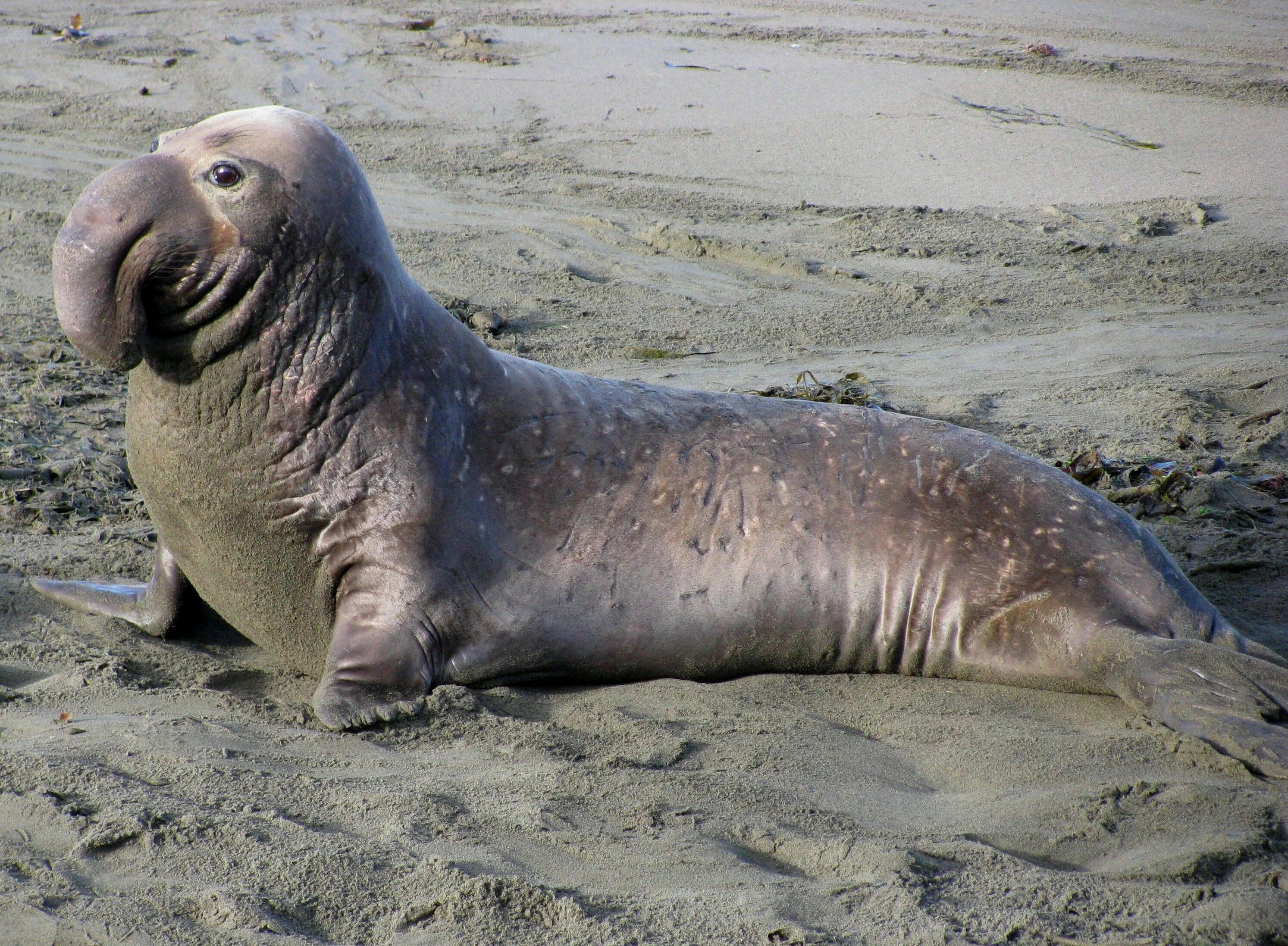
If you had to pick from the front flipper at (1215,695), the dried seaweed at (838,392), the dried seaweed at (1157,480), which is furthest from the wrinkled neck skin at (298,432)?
the dried seaweed at (1157,480)

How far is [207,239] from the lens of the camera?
138 inches

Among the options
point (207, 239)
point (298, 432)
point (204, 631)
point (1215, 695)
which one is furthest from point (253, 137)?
point (1215, 695)

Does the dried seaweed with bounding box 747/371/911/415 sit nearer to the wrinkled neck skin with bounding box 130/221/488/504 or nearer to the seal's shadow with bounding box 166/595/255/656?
the wrinkled neck skin with bounding box 130/221/488/504

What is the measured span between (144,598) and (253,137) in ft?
5.09

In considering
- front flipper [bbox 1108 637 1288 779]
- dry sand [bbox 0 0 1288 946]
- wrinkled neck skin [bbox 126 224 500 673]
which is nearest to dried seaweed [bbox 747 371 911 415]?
A: dry sand [bbox 0 0 1288 946]

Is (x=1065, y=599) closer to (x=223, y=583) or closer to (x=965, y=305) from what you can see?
(x=223, y=583)

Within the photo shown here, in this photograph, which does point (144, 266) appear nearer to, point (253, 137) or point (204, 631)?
point (253, 137)

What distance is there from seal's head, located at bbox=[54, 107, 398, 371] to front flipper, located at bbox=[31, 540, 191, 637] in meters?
0.80

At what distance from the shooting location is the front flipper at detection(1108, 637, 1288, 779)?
3.40m

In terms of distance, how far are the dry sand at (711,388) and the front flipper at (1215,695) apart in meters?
0.08

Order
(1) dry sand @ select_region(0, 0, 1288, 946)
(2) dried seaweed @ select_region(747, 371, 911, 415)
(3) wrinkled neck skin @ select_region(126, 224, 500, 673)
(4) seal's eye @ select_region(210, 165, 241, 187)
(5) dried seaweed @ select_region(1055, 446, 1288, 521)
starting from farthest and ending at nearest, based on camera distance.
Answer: (2) dried seaweed @ select_region(747, 371, 911, 415)
(5) dried seaweed @ select_region(1055, 446, 1288, 521)
(3) wrinkled neck skin @ select_region(126, 224, 500, 673)
(4) seal's eye @ select_region(210, 165, 241, 187)
(1) dry sand @ select_region(0, 0, 1288, 946)

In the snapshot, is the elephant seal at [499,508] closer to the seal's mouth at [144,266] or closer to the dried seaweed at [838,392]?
the seal's mouth at [144,266]

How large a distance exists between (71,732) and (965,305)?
21.2 feet

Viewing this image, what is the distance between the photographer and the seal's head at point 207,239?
11.1 feet
